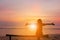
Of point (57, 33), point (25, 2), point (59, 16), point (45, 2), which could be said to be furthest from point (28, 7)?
Answer: point (57, 33)

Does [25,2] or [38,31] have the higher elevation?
[25,2]

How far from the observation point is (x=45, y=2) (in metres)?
3.84

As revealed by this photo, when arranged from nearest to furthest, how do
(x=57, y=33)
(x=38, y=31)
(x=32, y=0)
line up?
1. (x=38, y=31)
2. (x=32, y=0)
3. (x=57, y=33)

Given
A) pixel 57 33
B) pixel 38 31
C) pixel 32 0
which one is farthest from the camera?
pixel 57 33

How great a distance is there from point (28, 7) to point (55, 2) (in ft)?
2.00

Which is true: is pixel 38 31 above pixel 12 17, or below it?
below

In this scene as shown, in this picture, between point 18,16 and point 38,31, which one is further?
point 18,16

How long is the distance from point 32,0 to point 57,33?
4.28 feet

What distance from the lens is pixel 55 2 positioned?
3807 mm

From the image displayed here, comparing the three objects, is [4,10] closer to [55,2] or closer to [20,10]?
[20,10]

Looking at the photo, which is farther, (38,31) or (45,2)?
(45,2)

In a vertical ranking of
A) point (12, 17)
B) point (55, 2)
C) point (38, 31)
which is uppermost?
point (55, 2)

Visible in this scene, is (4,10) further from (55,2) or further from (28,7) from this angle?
(55,2)

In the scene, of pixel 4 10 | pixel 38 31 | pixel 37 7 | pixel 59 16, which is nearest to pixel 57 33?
pixel 59 16
